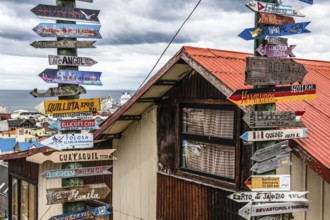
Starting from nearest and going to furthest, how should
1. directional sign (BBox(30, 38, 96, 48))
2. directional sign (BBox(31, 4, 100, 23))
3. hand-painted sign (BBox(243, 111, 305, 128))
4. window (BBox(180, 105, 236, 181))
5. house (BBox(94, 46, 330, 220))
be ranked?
hand-painted sign (BBox(243, 111, 305, 128))
house (BBox(94, 46, 330, 220))
directional sign (BBox(31, 4, 100, 23))
directional sign (BBox(30, 38, 96, 48))
window (BBox(180, 105, 236, 181))

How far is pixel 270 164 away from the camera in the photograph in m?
5.46

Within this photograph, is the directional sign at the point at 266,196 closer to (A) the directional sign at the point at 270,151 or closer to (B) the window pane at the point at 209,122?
(A) the directional sign at the point at 270,151

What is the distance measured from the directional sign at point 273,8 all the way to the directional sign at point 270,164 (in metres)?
2.02

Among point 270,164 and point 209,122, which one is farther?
point 209,122

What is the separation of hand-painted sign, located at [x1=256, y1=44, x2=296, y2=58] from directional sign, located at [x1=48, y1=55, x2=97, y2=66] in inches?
128

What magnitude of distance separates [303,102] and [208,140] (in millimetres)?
2049

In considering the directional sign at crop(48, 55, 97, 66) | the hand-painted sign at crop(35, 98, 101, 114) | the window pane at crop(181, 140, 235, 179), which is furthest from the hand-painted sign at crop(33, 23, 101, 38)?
the window pane at crop(181, 140, 235, 179)

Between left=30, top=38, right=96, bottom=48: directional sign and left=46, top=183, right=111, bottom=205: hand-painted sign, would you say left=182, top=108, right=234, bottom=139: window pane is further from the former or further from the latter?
left=30, top=38, right=96, bottom=48: directional sign

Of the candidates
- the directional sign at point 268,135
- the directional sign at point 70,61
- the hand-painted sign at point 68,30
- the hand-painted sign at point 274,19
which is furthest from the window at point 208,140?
the hand-painted sign at point 68,30

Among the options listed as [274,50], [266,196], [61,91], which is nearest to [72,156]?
[61,91]

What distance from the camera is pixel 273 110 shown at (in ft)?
18.5

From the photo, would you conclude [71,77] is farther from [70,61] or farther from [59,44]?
[59,44]

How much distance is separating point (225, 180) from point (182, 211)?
152 cm

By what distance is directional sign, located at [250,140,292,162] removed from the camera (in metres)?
5.39
